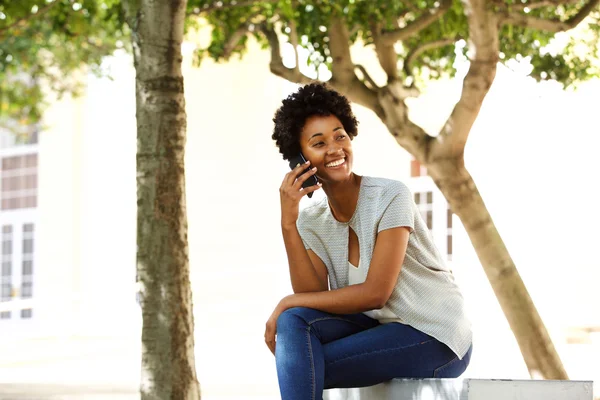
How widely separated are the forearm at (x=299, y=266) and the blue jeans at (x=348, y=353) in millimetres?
237

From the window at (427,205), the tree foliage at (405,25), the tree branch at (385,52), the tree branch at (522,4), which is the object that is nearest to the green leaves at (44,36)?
the tree foliage at (405,25)

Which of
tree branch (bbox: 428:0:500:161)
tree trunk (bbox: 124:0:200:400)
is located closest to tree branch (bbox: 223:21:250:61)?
tree branch (bbox: 428:0:500:161)

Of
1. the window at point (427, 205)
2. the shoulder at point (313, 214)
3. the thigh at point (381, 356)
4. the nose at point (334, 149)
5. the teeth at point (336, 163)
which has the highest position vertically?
the window at point (427, 205)

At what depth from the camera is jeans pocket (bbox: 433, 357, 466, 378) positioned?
11.7 feet

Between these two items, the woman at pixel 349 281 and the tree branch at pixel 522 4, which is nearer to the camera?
the woman at pixel 349 281

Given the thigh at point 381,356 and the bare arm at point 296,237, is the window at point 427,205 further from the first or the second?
the thigh at point 381,356

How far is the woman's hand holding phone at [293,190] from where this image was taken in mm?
3768

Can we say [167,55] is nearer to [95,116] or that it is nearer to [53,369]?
[53,369]

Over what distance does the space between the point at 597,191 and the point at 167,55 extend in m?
9.25

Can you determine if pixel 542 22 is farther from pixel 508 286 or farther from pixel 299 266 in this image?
pixel 299 266

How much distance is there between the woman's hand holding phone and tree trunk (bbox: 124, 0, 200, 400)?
1.15 meters

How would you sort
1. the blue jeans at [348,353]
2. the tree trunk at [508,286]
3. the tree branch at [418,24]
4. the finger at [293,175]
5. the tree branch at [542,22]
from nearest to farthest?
the blue jeans at [348,353] < the finger at [293,175] < the tree trunk at [508,286] < the tree branch at [542,22] < the tree branch at [418,24]

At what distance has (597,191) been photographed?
42.3 ft

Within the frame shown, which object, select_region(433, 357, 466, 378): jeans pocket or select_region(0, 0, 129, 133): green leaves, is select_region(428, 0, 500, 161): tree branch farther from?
select_region(433, 357, 466, 378): jeans pocket
